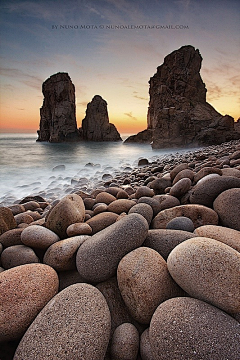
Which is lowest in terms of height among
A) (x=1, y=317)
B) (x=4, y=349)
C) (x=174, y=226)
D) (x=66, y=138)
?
(x=4, y=349)

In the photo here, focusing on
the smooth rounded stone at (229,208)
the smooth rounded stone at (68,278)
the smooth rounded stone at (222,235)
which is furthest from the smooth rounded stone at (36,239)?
the smooth rounded stone at (229,208)

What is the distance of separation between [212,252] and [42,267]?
3.45 feet

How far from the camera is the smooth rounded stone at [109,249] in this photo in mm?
1306

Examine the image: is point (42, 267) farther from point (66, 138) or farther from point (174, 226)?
point (66, 138)

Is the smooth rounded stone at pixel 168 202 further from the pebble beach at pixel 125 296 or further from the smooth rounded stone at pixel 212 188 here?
the pebble beach at pixel 125 296

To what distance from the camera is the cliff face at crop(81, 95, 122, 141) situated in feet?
162

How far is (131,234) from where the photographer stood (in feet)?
4.54

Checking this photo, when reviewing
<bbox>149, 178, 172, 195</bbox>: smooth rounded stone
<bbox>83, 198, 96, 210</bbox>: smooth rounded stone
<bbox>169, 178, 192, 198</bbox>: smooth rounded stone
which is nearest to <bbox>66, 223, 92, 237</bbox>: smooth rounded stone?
<bbox>83, 198, 96, 210</bbox>: smooth rounded stone

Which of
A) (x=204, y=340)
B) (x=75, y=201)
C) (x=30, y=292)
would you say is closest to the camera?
(x=204, y=340)

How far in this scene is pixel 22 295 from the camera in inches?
43.6

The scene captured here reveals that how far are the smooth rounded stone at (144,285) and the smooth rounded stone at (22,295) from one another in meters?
0.45

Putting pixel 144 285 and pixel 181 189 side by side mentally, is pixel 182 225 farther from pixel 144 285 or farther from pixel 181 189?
pixel 181 189

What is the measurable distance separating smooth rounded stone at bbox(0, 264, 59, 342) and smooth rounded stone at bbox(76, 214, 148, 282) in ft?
0.72

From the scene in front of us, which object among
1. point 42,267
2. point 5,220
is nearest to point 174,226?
point 42,267
